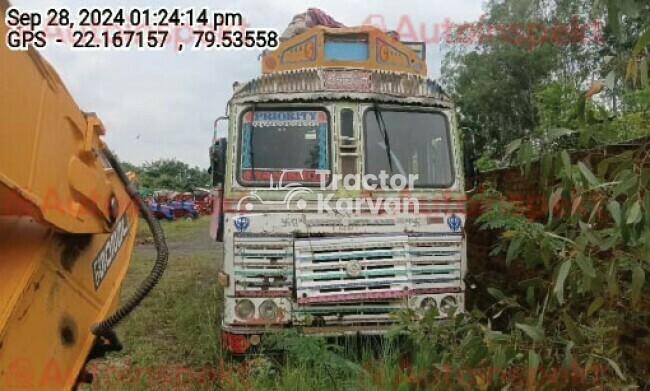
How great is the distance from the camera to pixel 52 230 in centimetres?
232

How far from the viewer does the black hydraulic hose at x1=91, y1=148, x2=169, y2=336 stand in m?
2.61

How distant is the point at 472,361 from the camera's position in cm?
237

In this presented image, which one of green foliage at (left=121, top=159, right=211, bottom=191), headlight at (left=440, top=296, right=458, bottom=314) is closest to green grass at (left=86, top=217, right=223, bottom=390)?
headlight at (left=440, top=296, right=458, bottom=314)

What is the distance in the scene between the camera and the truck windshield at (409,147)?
4508mm

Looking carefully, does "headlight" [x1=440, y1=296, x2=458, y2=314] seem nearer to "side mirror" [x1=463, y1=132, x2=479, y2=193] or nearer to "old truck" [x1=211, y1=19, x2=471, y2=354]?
"old truck" [x1=211, y1=19, x2=471, y2=354]

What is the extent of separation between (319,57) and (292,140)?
748 millimetres

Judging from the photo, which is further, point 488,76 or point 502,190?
point 488,76

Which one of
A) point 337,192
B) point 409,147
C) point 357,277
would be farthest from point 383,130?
point 357,277

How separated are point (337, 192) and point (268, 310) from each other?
1.01 metres

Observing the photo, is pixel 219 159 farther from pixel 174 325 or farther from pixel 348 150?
pixel 174 325

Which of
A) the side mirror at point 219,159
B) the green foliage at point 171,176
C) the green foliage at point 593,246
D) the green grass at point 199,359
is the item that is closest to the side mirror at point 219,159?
the side mirror at point 219,159

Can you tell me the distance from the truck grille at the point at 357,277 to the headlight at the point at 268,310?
0.16 meters

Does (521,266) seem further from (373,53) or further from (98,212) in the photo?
(98,212)

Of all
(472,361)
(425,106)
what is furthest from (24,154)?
(425,106)
